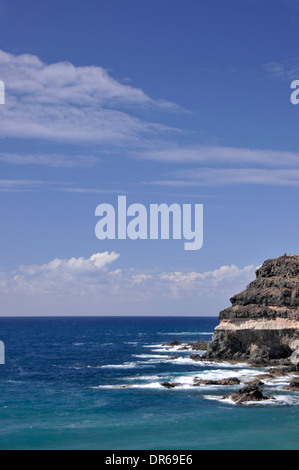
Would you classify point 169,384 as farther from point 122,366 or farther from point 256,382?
point 122,366

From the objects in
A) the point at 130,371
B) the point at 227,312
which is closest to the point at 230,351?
the point at 227,312

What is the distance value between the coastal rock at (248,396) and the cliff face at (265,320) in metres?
19.3

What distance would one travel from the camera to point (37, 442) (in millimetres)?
41344

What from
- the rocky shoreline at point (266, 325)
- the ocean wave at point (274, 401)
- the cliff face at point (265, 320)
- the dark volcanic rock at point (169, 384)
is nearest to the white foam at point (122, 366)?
the rocky shoreline at point (266, 325)

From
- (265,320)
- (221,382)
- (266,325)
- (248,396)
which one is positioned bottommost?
(221,382)

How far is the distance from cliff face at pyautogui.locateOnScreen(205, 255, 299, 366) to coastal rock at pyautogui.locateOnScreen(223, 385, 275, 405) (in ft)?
63.5

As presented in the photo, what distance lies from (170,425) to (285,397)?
54.9ft

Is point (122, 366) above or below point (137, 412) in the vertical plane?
below

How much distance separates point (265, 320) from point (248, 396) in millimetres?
27186

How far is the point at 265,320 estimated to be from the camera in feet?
262

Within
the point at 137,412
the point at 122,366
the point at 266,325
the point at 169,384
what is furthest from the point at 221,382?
the point at 122,366

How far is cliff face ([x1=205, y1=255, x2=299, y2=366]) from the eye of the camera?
3083 inches

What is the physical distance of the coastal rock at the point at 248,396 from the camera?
5359cm
